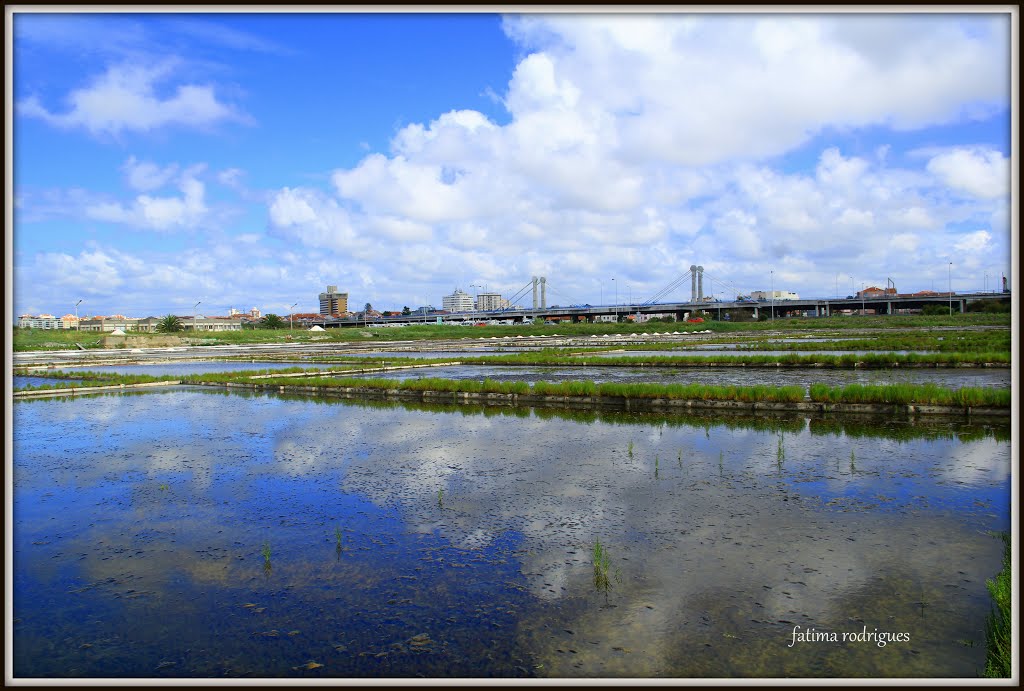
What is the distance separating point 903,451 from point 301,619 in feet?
38.3

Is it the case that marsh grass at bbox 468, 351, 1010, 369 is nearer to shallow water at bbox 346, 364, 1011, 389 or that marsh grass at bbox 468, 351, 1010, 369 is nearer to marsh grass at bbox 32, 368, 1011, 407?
shallow water at bbox 346, 364, 1011, 389

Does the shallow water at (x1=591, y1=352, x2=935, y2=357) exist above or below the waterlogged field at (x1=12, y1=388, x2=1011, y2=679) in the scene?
above

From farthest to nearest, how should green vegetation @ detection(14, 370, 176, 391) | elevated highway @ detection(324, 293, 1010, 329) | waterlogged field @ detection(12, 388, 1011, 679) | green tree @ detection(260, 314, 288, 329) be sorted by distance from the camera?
green tree @ detection(260, 314, 288, 329) → elevated highway @ detection(324, 293, 1010, 329) → green vegetation @ detection(14, 370, 176, 391) → waterlogged field @ detection(12, 388, 1011, 679)

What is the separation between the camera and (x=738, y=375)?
27.1 metres

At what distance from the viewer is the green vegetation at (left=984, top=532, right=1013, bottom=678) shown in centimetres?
468

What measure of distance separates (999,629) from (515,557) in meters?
4.53

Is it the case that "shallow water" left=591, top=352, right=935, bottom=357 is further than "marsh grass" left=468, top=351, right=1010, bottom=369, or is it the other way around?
"shallow water" left=591, top=352, right=935, bottom=357

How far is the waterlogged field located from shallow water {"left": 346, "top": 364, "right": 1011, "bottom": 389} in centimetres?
968

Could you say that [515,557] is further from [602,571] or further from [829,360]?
[829,360]

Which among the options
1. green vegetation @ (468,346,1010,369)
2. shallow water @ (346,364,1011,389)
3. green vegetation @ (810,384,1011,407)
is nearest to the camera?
green vegetation @ (810,384,1011,407)

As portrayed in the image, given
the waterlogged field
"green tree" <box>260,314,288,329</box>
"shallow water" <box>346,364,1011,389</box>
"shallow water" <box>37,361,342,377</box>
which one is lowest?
the waterlogged field

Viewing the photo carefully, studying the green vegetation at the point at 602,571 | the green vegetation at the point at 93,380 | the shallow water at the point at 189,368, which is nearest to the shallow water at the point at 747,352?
the shallow water at the point at 189,368

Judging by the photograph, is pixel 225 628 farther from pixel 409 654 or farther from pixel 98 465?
pixel 98 465

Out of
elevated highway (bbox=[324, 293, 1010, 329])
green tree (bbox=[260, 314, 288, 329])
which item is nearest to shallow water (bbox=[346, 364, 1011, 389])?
elevated highway (bbox=[324, 293, 1010, 329])
